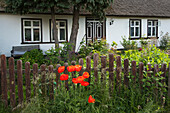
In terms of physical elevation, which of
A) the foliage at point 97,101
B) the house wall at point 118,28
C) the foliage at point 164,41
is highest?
the house wall at point 118,28

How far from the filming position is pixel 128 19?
18.5 m

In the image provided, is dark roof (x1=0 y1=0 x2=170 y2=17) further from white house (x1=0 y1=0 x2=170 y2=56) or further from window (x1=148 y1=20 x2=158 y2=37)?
window (x1=148 y1=20 x2=158 y2=37)

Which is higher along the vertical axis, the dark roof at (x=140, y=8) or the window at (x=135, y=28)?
the dark roof at (x=140, y=8)

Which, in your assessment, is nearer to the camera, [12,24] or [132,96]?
[132,96]

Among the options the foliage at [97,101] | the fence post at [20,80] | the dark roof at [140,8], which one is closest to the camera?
the foliage at [97,101]

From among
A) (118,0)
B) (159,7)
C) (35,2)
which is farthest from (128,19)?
(35,2)

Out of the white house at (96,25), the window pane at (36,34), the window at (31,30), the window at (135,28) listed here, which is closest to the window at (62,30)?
the white house at (96,25)

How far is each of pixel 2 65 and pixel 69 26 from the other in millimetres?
11696

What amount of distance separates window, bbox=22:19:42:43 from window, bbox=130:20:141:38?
7965mm

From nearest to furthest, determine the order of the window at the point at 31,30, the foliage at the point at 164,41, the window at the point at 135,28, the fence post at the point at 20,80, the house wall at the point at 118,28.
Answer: the fence post at the point at 20,80 → the window at the point at 31,30 → the house wall at the point at 118,28 → the window at the point at 135,28 → the foliage at the point at 164,41

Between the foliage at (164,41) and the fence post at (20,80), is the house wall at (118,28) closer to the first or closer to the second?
the foliage at (164,41)

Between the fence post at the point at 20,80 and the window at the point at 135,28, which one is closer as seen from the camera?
the fence post at the point at 20,80

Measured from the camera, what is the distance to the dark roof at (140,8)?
17.8 metres

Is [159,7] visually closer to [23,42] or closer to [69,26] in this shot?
[69,26]
